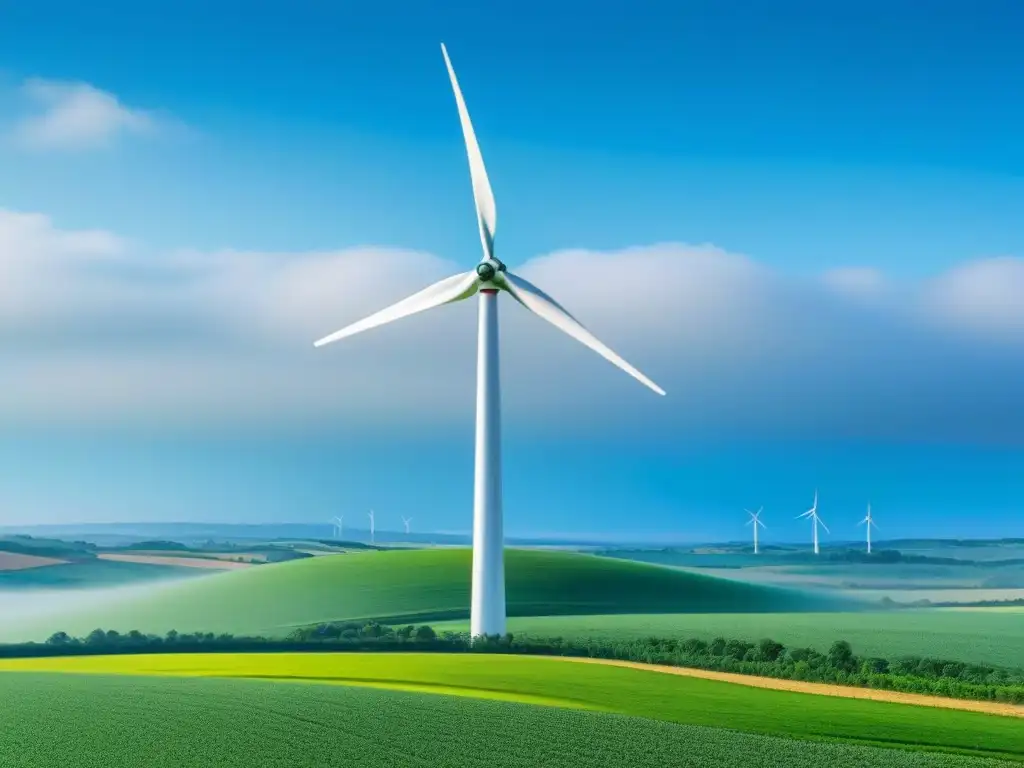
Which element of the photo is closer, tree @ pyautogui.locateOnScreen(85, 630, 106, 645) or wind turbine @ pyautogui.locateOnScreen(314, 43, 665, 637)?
wind turbine @ pyautogui.locateOnScreen(314, 43, 665, 637)

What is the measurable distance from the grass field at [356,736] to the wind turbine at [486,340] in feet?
49.4

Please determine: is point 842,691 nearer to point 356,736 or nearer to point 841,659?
point 841,659

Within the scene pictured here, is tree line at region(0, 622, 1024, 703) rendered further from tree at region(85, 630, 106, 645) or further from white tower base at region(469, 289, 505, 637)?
white tower base at region(469, 289, 505, 637)

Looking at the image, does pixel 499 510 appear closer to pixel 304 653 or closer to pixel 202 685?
pixel 304 653

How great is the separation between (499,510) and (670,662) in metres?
9.50

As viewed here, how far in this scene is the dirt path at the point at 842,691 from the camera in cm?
3859

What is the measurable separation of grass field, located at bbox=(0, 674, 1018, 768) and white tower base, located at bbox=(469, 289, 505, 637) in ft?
48.8

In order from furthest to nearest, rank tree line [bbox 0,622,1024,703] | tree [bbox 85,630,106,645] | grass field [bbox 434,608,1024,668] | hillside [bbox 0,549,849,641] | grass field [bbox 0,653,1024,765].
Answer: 1. hillside [bbox 0,549,849,641]
2. tree [bbox 85,630,106,645]
3. grass field [bbox 434,608,1024,668]
4. tree line [bbox 0,622,1024,703]
5. grass field [bbox 0,653,1024,765]

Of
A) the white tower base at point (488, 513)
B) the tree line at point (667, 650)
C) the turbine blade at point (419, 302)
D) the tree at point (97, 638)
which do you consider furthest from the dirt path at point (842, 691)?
the tree at point (97, 638)

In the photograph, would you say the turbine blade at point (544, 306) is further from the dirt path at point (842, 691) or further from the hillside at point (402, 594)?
the hillside at point (402, 594)

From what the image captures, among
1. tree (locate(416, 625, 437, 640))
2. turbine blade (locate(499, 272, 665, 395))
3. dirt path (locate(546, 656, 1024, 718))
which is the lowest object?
dirt path (locate(546, 656, 1024, 718))

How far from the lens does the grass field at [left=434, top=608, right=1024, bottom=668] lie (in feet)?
181

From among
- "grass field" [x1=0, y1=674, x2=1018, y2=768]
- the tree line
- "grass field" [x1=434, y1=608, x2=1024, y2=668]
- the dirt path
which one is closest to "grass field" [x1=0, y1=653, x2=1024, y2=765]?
"grass field" [x1=0, y1=674, x2=1018, y2=768]

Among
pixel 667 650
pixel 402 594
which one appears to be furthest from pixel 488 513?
pixel 402 594
